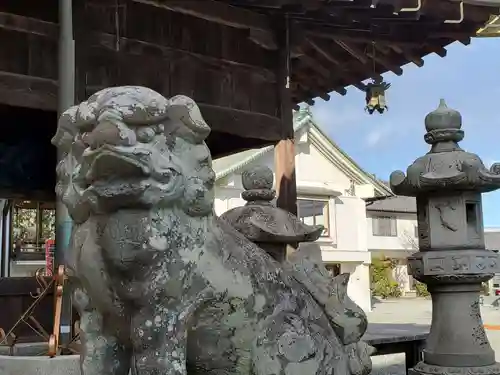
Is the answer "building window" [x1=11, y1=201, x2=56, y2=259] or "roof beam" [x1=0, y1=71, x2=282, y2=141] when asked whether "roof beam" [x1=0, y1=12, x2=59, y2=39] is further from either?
"building window" [x1=11, y1=201, x2=56, y2=259]

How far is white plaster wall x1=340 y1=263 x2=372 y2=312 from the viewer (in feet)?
67.9

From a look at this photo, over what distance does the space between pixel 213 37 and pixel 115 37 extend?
95cm

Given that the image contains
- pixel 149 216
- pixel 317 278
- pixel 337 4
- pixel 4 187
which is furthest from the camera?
pixel 4 187

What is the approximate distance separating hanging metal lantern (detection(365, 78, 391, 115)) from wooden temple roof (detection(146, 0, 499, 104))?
13 centimetres

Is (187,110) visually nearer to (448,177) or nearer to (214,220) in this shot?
(214,220)

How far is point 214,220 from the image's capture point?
1.97m

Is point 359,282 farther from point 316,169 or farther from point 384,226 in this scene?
point 384,226

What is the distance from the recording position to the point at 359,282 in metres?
21.2

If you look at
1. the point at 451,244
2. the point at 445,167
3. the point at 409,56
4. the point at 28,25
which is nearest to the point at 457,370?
the point at 451,244

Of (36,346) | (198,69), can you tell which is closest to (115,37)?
(198,69)

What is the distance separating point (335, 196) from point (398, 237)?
408 inches

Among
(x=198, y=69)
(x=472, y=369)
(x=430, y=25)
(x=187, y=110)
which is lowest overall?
(x=472, y=369)

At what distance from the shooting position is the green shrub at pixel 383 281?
1089 inches

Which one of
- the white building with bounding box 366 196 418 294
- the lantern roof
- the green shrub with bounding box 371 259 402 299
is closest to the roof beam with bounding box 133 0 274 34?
the lantern roof
